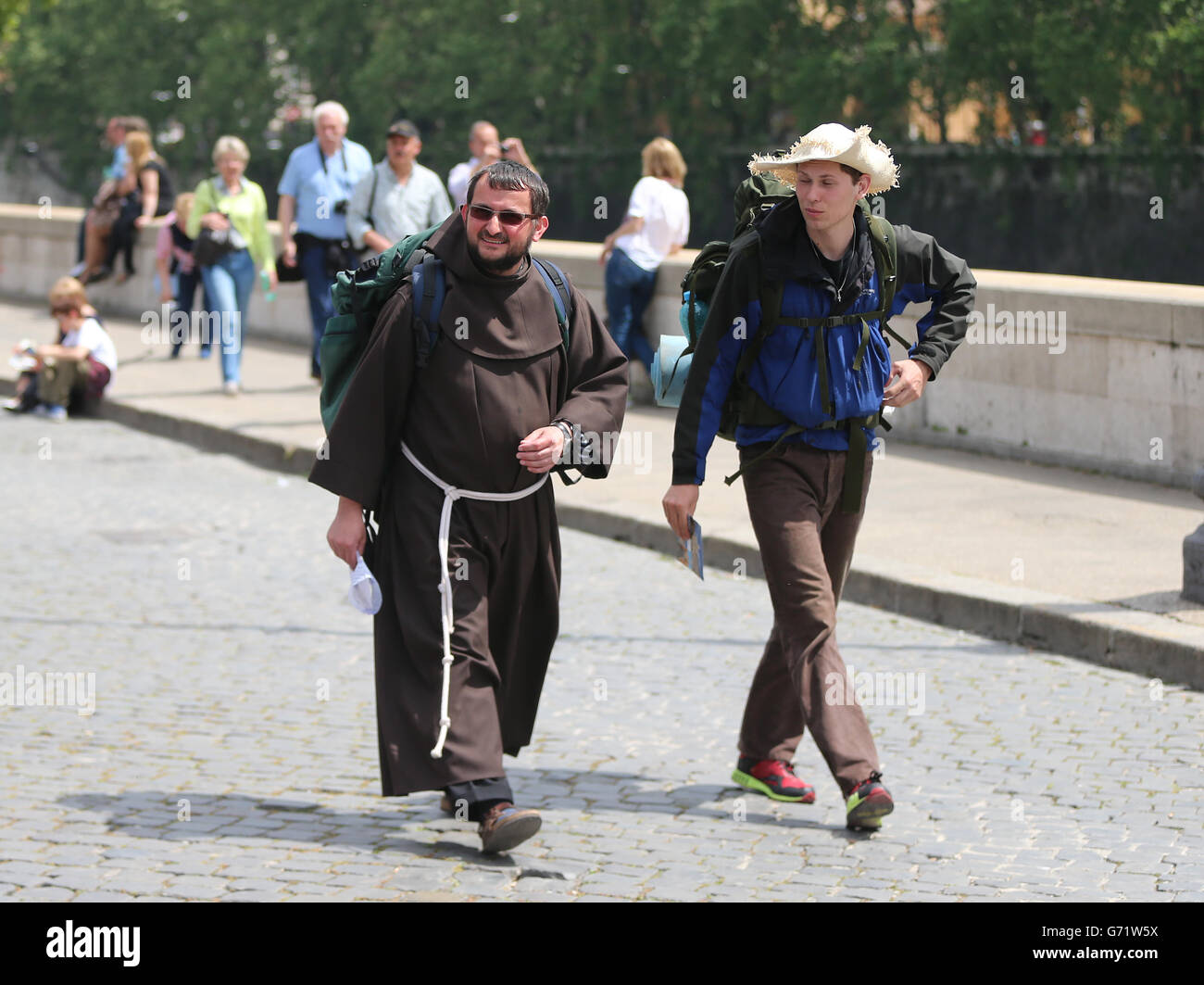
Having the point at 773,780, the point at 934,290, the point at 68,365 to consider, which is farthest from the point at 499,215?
the point at 68,365

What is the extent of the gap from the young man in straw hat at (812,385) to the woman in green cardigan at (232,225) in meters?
9.89

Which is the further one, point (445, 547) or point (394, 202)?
point (394, 202)

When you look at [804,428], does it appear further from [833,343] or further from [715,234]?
[715,234]

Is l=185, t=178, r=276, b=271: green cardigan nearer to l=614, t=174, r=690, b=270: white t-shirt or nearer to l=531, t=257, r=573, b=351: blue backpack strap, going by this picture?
l=614, t=174, r=690, b=270: white t-shirt

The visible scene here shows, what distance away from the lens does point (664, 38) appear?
35406mm

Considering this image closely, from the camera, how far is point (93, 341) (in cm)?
1452

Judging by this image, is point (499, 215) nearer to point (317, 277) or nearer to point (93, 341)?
point (317, 277)

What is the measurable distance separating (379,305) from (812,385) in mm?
1135

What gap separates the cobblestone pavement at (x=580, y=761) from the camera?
4949 millimetres

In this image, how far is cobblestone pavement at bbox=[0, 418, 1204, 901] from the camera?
16.2ft

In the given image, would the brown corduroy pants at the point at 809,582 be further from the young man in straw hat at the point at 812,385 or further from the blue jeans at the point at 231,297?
the blue jeans at the point at 231,297

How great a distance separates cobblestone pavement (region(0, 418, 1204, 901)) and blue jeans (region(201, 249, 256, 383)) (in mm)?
5277

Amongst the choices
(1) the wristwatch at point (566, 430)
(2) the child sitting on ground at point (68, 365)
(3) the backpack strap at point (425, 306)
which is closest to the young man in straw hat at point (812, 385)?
(1) the wristwatch at point (566, 430)
